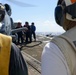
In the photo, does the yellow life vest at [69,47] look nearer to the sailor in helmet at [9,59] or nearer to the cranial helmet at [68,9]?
the cranial helmet at [68,9]

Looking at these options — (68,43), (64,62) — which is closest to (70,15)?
(68,43)

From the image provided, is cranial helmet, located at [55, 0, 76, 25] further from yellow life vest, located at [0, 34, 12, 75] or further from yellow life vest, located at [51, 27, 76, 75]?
yellow life vest, located at [0, 34, 12, 75]

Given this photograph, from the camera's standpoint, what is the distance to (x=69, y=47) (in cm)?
190

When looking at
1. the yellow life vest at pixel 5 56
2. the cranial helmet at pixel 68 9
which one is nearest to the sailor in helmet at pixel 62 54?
the cranial helmet at pixel 68 9

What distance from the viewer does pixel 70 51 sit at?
1.90 m

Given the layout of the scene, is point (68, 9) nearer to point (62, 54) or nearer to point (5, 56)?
point (62, 54)

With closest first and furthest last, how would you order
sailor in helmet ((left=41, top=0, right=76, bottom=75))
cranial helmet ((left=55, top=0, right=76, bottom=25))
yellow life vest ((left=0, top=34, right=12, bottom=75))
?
sailor in helmet ((left=41, top=0, right=76, bottom=75)) → cranial helmet ((left=55, top=0, right=76, bottom=25)) → yellow life vest ((left=0, top=34, right=12, bottom=75))

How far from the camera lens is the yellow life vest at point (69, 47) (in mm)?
1856

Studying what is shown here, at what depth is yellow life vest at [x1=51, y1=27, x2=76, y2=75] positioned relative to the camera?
186 centimetres

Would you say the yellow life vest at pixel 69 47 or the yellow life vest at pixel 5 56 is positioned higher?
the yellow life vest at pixel 69 47

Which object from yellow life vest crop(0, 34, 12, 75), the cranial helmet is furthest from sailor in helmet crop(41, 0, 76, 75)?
yellow life vest crop(0, 34, 12, 75)

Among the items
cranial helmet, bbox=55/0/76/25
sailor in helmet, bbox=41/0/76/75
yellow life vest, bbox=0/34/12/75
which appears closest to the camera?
sailor in helmet, bbox=41/0/76/75

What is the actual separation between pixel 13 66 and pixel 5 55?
115mm

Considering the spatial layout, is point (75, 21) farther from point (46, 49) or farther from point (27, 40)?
point (27, 40)
